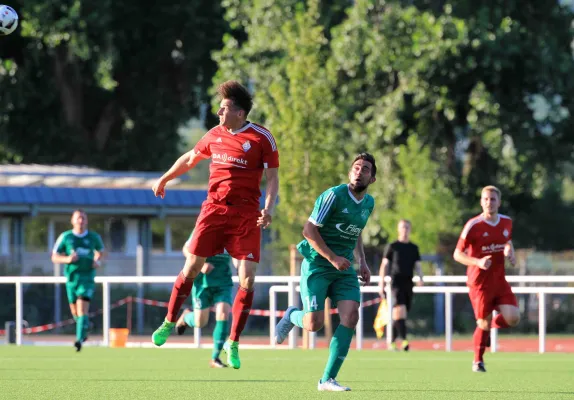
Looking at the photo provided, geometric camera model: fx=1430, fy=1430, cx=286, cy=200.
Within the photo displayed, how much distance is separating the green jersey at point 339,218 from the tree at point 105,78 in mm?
26896

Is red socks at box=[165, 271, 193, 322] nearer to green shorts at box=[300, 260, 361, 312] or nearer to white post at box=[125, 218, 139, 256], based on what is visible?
green shorts at box=[300, 260, 361, 312]

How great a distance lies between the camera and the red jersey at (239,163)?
1215 centimetres

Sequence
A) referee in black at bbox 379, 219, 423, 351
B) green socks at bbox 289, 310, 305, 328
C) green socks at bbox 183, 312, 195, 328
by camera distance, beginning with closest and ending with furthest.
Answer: green socks at bbox 289, 310, 305, 328
green socks at bbox 183, 312, 195, 328
referee in black at bbox 379, 219, 423, 351

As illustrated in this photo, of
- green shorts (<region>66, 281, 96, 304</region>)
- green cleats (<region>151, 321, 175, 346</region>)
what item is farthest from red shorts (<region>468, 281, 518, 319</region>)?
green shorts (<region>66, 281, 96, 304</region>)

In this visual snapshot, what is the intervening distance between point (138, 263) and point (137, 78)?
32.7ft

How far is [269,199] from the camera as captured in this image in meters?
12.0

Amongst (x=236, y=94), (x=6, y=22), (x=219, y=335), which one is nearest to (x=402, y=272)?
(x=219, y=335)

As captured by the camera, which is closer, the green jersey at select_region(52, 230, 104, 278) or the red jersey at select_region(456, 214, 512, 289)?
the red jersey at select_region(456, 214, 512, 289)

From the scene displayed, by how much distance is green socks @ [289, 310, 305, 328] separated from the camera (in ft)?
40.5

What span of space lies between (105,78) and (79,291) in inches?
794

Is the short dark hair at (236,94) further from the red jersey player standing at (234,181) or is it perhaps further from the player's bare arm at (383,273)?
the player's bare arm at (383,273)

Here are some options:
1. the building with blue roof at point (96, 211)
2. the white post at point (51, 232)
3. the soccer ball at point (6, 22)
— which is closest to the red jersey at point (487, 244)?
the soccer ball at point (6, 22)

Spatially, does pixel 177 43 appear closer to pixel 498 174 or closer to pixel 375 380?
pixel 498 174

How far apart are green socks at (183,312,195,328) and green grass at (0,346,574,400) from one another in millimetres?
496
